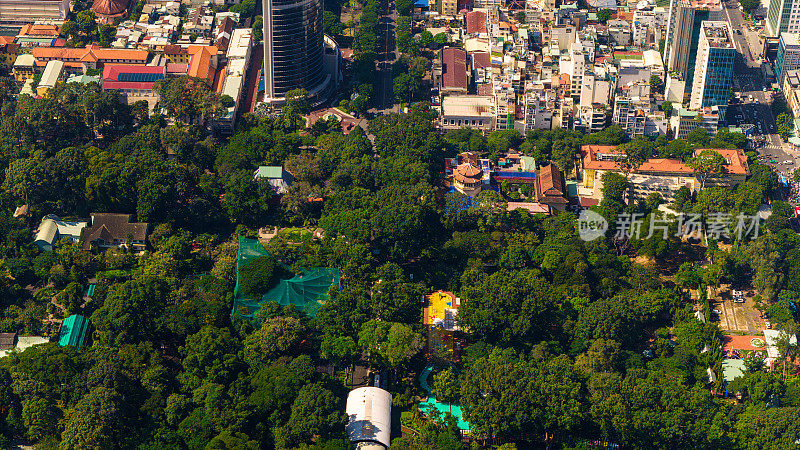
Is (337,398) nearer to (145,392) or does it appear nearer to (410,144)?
(145,392)

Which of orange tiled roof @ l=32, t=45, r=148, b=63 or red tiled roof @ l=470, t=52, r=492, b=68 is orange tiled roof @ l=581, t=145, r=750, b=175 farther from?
orange tiled roof @ l=32, t=45, r=148, b=63

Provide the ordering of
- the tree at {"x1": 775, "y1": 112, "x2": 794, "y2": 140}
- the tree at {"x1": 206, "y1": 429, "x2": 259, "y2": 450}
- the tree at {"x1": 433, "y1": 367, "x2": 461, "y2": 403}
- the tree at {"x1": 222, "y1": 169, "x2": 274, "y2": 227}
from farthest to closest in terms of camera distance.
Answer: the tree at {"x1": 775, "y1": 112, "x2": 794, "y2": 140} < the tree at {"x1": 222, "y1": 169, "x2": 274, "y2": 227} < the tree at {"x1": 433, "y1": 367, "x2": 461, "y2": 403} < the tree at {"x1": 206, "y1": 429, "x2": 259, "y2": 450}

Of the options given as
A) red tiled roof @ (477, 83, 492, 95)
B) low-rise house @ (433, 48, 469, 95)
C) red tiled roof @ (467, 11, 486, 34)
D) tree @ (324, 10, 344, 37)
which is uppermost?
tree @ (324, 10, 344, 37)

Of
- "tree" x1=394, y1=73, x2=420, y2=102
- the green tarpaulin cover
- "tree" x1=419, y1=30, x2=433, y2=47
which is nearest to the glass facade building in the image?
"tree" x1=394, y1=73, x2=420, y2=102

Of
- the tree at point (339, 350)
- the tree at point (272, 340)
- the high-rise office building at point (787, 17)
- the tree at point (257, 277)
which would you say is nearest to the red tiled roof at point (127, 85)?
the tree at point (257, 277)

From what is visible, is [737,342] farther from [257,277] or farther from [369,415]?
[257,277]

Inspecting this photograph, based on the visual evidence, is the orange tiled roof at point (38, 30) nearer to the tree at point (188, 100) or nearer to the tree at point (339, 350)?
the tree at point (188, 100)

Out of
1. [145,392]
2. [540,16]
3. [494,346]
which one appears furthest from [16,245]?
[540,16]

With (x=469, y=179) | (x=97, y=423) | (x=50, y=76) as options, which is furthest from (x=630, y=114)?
(x=97, y=423)
